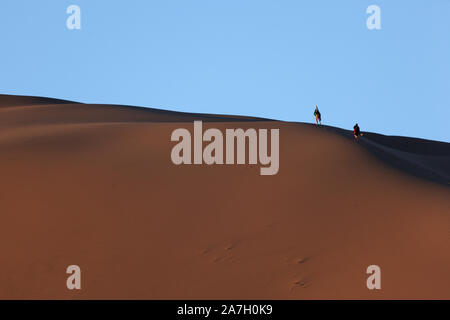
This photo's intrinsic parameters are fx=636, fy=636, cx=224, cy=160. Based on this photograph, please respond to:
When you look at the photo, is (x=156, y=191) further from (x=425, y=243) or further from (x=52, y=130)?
(x=52, y=130)

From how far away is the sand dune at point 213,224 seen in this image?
941cm

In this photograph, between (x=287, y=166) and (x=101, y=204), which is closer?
(x=101, y=204)

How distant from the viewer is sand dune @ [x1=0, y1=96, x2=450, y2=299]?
9.41m

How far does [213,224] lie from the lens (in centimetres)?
1102

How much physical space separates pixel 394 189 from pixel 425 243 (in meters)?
2.18

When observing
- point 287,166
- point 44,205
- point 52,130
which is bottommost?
point 44,205

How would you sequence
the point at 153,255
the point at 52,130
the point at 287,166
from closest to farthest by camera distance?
the point at 153,255
the point at 287,166
the point at 52,130

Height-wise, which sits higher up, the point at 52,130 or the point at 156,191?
the point at 52,130

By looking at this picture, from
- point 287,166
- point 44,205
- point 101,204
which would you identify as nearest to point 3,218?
point 44,205
